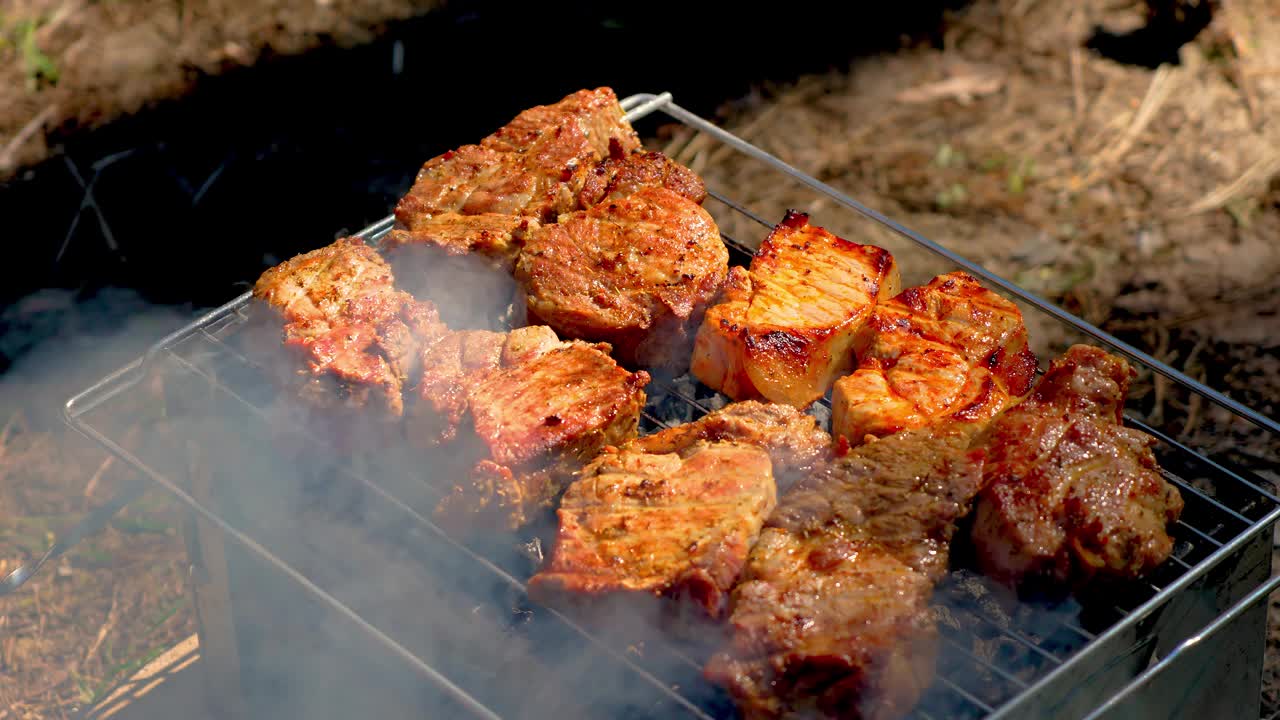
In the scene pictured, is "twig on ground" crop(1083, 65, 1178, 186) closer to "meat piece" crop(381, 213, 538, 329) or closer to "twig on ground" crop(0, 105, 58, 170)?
"meat piece" crop(381, 213, 538, 329)

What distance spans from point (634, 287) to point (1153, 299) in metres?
3.50

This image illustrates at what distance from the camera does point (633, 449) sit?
2.93 meters

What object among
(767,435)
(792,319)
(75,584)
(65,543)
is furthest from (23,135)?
(767,435)

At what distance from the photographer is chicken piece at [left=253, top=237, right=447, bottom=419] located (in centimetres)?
305

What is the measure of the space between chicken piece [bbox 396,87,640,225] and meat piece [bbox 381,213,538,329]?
0.24 ft

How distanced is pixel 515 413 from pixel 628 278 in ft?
1.86

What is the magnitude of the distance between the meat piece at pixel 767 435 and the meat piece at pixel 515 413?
0.14 metres

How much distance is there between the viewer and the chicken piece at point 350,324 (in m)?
3.05

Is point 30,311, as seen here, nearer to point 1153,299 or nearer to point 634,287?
point 634,287

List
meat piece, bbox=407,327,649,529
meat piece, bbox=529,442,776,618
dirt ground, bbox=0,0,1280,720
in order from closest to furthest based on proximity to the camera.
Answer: meat piece, bbox=529,442,776,618 < meat piece, bbox=407,327,649,529 < dirt ground, bbox=0,0,1280,720

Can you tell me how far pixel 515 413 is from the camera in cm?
294

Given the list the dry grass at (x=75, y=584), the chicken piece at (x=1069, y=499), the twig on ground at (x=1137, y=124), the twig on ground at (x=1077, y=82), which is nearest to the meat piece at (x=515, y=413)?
the chicken piece at (x=1069, y=499)

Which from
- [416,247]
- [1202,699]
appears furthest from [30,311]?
[1202,699]

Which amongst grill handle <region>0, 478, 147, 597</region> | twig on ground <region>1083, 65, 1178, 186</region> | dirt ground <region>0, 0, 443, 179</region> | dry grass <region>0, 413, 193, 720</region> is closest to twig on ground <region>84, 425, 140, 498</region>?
dry grass <region>0, 413, 193, 720</region>
